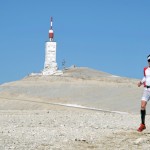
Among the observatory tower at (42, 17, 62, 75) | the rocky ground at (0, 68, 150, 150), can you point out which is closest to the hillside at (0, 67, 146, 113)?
the rocky ground at (0, 68, 150, 150)

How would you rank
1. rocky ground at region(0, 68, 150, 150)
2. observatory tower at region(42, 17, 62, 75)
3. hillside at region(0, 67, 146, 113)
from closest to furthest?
rocky ground at region(0, 68, 150, 150) < hillside at region(0, 67, 146, 113) < observatory tower at region(42, 17, 62, 75)

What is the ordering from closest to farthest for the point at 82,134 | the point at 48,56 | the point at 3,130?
the point at 82,134 < the point at 3,130 < the point at 48,56

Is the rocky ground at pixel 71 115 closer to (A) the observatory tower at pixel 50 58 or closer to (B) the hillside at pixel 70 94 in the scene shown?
(B) the hillside at pixel 70 94

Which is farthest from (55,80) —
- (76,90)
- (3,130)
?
(3,130)

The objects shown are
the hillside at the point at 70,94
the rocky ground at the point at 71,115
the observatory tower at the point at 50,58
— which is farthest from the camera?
the observatory tower at the point at 50,58

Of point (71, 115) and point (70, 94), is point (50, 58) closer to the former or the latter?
point (70, 94)

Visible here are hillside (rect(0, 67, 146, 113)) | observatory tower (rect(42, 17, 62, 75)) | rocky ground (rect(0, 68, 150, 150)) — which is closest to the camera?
rocky ground (rect(0, 68, 150, 150))

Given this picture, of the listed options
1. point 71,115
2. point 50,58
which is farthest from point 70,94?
point 71,115

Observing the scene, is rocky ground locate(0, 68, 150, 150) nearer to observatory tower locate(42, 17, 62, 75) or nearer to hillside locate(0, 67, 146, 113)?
hillside locate(0, 67, 146, 113)

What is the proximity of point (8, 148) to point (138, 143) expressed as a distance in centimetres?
290

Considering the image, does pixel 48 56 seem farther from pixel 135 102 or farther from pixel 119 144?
pixel 119 144

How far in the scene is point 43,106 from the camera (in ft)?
156

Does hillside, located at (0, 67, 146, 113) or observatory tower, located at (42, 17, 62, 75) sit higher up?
observatory tower, located at (42, 17, 62, 75)

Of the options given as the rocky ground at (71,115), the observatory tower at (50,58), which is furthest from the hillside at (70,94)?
the observatory tower at (50,58)
